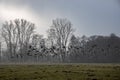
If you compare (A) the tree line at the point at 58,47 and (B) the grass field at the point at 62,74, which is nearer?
(B) the grass field at the point at 62,74

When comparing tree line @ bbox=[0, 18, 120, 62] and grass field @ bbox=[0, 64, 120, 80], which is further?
tree line @ bbox=[0, 18, 120, 62]

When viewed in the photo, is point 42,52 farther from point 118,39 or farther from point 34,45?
point 118,39

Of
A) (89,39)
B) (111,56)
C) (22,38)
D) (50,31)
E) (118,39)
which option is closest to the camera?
(22,38)

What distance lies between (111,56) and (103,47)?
8.89 m

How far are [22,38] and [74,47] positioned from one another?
109 feet

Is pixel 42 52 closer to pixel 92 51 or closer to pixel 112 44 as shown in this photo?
pixel 92 51

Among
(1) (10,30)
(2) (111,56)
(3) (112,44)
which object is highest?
(1) (10,30)

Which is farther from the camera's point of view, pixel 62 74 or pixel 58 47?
pixel 58 47

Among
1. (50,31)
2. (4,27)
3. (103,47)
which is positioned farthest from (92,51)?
(4,27)

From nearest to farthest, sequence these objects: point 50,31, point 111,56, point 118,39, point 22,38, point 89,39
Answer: point 22,38 < point 50,31 < point 111,56 < point 118,39 < point 89,39

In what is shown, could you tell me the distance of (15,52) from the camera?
334 feet

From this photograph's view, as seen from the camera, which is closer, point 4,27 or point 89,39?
point 4,27

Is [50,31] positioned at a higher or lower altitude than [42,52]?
higher

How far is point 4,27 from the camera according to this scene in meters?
100
